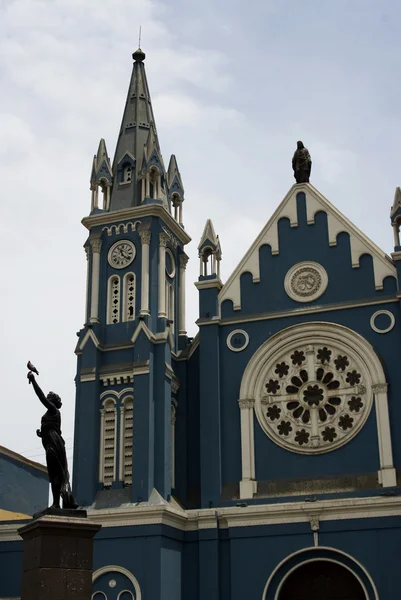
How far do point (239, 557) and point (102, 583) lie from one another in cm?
395

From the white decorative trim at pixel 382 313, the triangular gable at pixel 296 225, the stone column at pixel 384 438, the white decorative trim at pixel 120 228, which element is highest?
the white decorative trim at pixel 120 228

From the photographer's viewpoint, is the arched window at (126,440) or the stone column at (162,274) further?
the stone column at (162,274)

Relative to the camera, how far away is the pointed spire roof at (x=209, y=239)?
30069mm

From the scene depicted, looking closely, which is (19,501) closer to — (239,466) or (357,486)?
(239,466)

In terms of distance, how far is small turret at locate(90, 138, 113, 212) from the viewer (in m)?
31.9

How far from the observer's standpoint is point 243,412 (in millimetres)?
27656

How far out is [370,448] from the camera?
26.0 metres

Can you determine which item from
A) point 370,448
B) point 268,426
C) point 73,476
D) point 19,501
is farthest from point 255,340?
point 19,501

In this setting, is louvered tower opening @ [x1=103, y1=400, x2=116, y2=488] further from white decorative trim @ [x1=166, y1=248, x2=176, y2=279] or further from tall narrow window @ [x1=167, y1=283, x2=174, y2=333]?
white decorative trim @ [x1=166, y1=248, x2=176, y2=279]

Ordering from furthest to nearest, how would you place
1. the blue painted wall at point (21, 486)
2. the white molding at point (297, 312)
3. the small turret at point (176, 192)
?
the blue painted wall at point (21, 486) < the small turret at point (176, 192) < the white molding at point (297, 312)

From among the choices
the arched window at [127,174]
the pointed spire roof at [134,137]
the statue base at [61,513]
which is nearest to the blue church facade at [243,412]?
the pointed spire roof at [134,137]

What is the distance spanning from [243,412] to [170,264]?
6.38 meters

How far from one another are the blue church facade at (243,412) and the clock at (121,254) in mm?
49

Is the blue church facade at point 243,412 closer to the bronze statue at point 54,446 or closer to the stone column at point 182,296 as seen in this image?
the stone column at point 182,296
